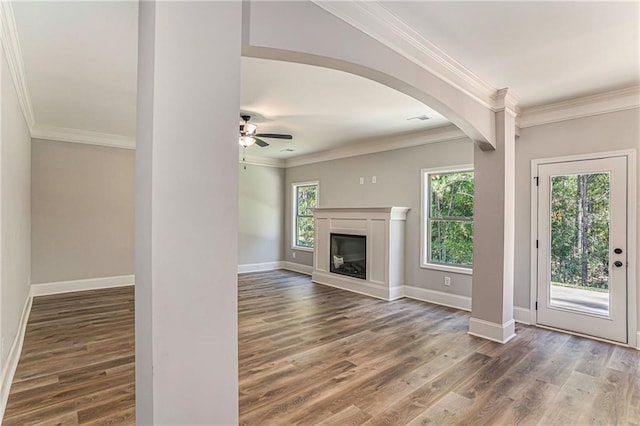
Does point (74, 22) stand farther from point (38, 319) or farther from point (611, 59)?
point (611, 59)

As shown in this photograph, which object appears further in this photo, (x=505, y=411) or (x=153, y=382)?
(x=505, y=411)

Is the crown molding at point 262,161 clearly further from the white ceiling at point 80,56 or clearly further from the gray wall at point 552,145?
the gray wall at point 552,145

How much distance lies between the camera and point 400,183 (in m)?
5.57

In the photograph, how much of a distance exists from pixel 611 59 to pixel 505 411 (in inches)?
118

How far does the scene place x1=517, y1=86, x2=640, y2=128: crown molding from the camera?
3420 millimetres

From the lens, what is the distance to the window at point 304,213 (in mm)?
7550

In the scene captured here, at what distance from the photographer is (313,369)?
2.83 m

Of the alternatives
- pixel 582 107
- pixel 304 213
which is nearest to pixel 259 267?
pixel 304 213

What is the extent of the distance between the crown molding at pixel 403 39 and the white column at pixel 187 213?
3.05 feet

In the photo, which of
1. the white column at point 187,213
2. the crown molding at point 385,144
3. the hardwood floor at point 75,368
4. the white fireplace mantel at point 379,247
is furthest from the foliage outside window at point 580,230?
the hardwood floor at point 75,368

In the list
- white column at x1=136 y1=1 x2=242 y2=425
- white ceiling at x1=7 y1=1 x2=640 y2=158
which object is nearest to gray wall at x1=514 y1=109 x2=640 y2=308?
white ceiling at x1=7 y1=1 x2=640 y2=158

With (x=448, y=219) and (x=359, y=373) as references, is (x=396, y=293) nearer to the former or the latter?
(x=448, y=219)

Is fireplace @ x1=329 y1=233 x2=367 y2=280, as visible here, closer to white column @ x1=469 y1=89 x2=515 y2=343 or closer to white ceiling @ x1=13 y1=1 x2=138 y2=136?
white column @ x1=469 y1=89 x2=515 y2=343

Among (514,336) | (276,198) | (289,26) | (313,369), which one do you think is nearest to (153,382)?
(289,26)
